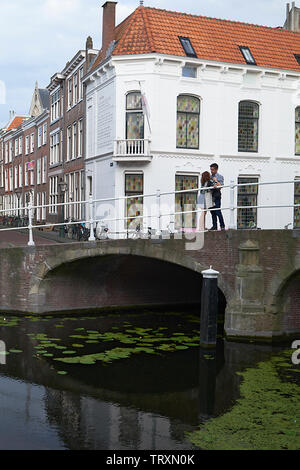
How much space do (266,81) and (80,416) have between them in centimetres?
1803

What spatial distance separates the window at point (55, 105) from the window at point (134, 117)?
12.2 m

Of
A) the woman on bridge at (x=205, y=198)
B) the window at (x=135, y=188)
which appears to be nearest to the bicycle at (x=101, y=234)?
the window at (x=135, y=188)

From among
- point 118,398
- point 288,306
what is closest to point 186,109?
point 288,306

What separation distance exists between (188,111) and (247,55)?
13.0 feet

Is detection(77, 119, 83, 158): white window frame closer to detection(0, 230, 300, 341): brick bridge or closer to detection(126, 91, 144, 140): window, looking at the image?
detection(126, 91, 144, 140): window

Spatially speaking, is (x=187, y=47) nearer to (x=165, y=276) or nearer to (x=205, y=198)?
(x=165, y=276)

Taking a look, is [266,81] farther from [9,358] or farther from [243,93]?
[9,358]

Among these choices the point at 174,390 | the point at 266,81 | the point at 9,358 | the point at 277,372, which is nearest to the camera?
the point at 174,390

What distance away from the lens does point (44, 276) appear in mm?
12828

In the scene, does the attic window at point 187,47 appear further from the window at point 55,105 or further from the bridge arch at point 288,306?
the bridge arch at point 288,306

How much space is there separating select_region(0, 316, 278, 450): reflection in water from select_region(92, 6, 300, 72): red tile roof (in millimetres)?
13486

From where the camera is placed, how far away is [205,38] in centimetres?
2133

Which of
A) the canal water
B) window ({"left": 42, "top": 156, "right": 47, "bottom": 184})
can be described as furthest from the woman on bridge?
window ({"left": 42, "top": 156, "right": 47, "bottom": 184})
